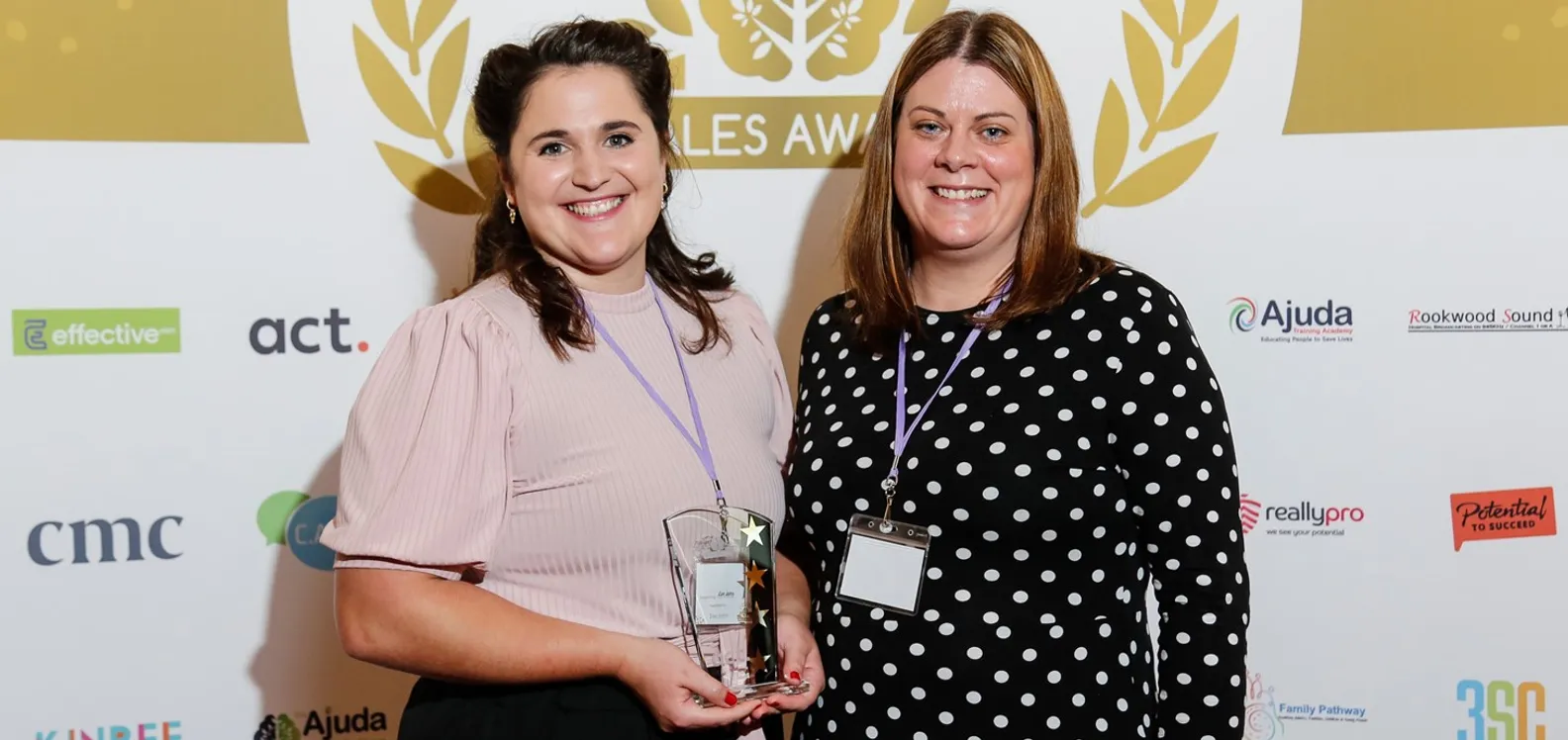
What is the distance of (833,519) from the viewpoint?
5.46 ft

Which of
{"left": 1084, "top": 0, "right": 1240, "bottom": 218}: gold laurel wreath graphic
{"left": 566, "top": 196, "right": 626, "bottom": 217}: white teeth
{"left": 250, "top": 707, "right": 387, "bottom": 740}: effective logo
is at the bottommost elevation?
{"left": 250, "top": 707, "right": 387, "bottom": 740}: effective logo

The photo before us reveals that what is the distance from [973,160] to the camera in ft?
5.38

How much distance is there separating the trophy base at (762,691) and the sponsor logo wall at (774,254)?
1.08m

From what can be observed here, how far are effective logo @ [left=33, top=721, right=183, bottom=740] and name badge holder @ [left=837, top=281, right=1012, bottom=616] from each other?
1540 millimetres

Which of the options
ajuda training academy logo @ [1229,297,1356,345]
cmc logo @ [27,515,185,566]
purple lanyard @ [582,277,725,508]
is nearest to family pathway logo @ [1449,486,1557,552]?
ajuda training academy logo @ [1229,297,1356,345]

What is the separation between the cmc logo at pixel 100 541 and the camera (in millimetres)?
2215

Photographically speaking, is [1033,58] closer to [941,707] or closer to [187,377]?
[941,707]

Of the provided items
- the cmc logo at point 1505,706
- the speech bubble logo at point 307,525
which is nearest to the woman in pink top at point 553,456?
the speech bubble logo at point 307,525

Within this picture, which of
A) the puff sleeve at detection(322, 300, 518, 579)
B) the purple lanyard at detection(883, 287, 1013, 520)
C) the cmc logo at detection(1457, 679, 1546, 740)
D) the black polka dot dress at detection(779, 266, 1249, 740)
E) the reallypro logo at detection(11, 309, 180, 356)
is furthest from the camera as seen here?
the cmc logo at detection(1457, 679, 1546, 740)

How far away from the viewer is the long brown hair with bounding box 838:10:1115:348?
1.62 metres

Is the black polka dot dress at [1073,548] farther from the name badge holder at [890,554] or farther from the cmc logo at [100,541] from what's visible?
the cmc logo at [100,541]

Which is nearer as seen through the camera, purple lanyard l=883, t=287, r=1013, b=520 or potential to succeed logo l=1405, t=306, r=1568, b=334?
purple lanyard l=883, t=287, r=1013, b=520

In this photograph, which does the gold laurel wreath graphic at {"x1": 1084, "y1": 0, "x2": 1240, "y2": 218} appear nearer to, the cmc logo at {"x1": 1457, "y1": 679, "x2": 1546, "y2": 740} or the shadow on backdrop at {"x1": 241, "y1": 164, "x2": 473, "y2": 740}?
the cmc logo at {"x1": 1457, "y1": 679, "x2": 1546, "y2": 740}

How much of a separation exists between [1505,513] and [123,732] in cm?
283
